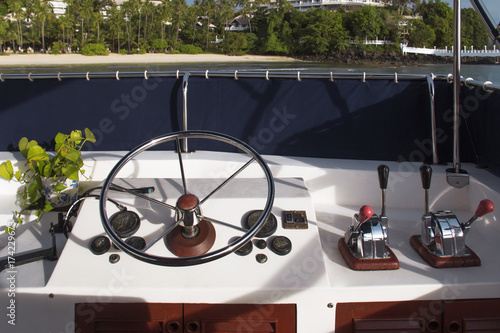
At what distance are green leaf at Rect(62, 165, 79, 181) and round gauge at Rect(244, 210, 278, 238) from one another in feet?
2.92

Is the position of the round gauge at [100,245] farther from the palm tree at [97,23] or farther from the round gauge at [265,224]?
the palm tree at [97,23]

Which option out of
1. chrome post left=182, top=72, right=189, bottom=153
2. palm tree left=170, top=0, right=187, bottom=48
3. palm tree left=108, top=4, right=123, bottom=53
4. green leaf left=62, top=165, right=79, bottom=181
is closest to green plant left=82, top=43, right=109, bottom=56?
palm tree left=108, top=4, right=123, bottom=53

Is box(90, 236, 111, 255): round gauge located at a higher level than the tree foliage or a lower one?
lower

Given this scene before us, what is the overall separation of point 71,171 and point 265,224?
0.96 metres

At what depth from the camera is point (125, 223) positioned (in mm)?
1379

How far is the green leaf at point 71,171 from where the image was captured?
1.75 metres

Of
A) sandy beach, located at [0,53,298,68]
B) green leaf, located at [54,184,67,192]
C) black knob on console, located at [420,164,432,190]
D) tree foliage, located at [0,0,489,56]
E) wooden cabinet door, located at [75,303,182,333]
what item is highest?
tree foliage, located at [0,0,489,56]

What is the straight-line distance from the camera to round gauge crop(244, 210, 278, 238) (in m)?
1.35

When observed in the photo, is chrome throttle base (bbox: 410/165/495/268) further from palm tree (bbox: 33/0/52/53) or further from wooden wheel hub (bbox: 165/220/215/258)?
palm tree (bbox: 33/0/52/53)

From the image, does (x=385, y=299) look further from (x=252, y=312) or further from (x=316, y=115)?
(x=316, y=115)

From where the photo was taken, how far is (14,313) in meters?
1.23

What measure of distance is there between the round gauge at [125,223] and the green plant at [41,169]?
499 mm

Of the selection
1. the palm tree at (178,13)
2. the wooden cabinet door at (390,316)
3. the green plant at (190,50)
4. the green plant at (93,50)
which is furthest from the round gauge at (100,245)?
the palm tree at (178,13)

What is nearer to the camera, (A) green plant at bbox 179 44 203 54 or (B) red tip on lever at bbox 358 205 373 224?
(B) red tip on lever at bbox 358 205 373 224
